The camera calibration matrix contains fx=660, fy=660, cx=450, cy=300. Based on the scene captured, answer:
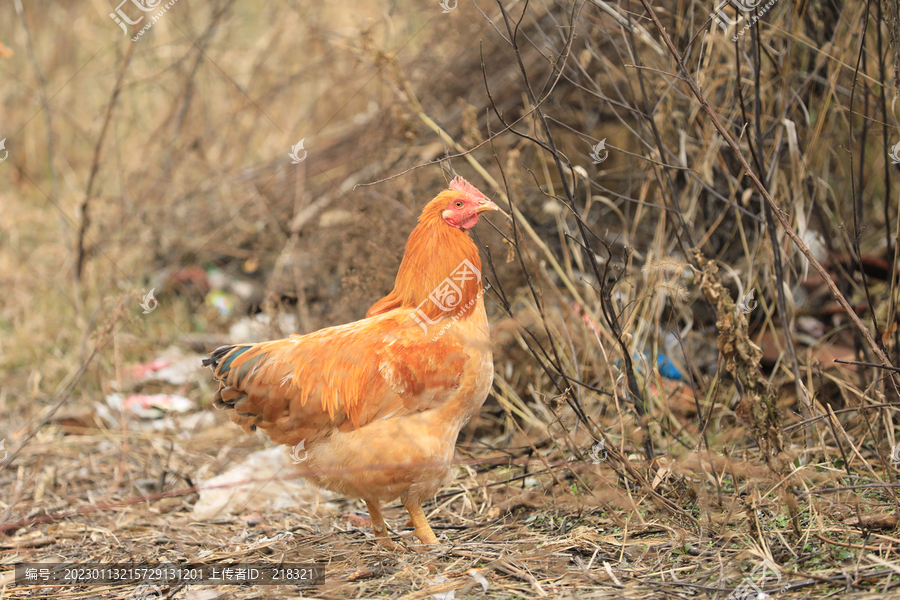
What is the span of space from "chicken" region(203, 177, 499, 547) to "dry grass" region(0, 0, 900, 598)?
228 mm

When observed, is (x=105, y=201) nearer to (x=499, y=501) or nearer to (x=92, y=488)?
(x=92, y=488)

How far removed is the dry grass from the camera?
2.39 metres

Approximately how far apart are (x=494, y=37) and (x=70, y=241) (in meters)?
3.87

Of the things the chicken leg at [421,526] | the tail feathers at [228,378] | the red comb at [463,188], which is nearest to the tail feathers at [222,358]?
the tail feathers at [228,378]

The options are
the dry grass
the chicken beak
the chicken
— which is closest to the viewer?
the dry grass

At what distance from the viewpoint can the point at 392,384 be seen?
2623mm

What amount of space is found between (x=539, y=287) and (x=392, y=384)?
0.71m

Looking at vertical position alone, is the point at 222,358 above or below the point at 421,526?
above

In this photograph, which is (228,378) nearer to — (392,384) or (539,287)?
(392,384)

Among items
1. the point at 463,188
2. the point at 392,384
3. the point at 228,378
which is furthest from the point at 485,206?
the point at 228,378

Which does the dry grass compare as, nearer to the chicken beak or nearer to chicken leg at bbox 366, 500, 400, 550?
chicken leg at bbox 366, 500, 400, 550

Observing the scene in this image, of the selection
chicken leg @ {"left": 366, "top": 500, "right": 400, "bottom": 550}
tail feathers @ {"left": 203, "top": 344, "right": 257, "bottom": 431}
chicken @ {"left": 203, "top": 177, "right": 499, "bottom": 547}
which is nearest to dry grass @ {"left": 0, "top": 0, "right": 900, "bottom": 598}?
chicken leg @ {"left": 366, "top": 500, "right": 400, "bottom": 550}

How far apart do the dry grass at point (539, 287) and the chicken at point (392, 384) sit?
0.23m

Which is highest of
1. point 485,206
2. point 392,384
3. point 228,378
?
point 485,206
